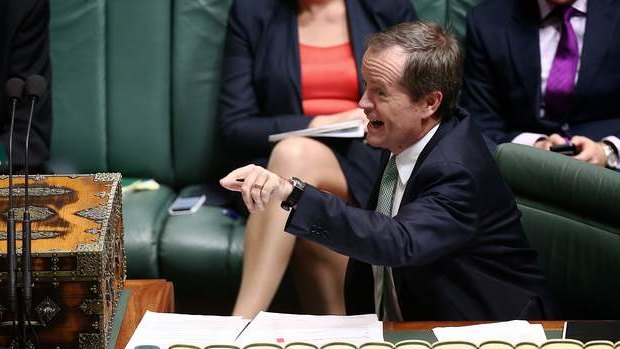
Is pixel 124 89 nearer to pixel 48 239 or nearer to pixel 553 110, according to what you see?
pixel 553 110

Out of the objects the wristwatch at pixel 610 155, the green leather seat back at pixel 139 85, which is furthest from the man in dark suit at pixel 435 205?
the green leather seat back at pixel 139 85

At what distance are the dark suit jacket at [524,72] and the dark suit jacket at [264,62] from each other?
0.26 m

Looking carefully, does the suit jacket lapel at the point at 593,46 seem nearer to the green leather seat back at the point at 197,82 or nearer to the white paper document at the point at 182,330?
the green leather seat back at the point at 197,82

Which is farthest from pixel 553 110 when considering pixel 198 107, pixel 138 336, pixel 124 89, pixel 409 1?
pixel 138 336

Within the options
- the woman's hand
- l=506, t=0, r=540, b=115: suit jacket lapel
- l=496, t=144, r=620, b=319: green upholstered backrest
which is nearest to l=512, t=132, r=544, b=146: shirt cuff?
l=506, t=0, r=540, b=115: suit jacket lapel

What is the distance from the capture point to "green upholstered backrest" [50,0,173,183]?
356 cm

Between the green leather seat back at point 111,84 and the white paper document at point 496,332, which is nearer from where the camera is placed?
the white paper document at point 496,332

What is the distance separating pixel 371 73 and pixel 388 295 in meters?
0.46

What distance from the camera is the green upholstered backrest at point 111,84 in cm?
356

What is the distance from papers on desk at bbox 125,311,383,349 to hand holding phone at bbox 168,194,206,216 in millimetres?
1348

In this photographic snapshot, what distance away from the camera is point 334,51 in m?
3.33

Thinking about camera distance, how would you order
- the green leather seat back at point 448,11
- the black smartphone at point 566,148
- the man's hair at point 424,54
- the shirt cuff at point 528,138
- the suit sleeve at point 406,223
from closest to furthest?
the suit sleeve at point 406,223 → the man's hair at point 424,54 → the black smartphone at point 566,148 → the shirt cuff at point 528,138 → the green leather seat back at point 448,11

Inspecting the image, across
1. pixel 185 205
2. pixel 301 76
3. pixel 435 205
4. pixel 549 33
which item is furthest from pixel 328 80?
pixel 435 205

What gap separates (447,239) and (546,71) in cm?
142
